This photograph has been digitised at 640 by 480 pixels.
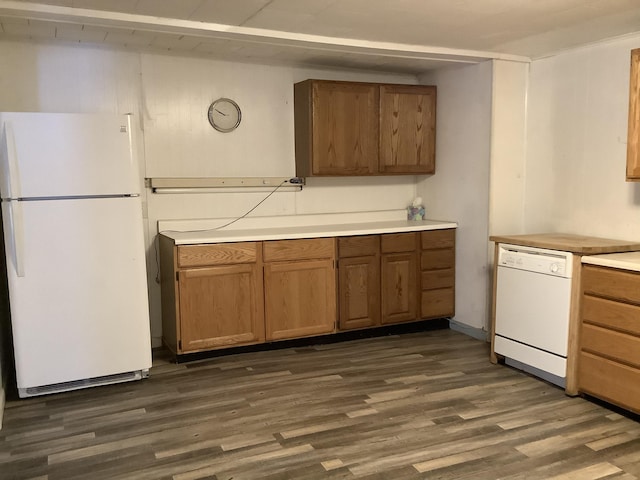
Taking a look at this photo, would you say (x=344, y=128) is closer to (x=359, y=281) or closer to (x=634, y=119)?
(x=359, y=281)

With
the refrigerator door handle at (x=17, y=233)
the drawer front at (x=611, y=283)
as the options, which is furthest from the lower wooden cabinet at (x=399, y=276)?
the refrigerator door handle at (x=17, y=233)

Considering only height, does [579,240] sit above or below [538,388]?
above

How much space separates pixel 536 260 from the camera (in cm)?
343

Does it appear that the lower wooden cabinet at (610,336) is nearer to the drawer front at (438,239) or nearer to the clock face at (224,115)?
the drawer front at (438,239)

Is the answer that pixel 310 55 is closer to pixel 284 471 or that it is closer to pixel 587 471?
pixel 284 471

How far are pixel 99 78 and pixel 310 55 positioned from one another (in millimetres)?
1451

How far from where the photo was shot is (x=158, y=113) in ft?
13.3

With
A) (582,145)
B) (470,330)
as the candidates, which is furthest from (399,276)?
(582,145)

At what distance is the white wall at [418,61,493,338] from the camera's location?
14.2 ft

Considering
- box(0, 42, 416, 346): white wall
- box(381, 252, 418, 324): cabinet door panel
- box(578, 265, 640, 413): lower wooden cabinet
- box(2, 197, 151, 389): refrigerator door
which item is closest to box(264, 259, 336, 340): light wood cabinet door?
box(381, 252, 418, 324): cabinet door panel

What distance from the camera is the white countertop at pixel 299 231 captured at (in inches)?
151

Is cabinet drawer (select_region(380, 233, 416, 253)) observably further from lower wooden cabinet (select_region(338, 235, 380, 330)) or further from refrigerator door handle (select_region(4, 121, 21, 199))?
refrigerator door handle (select_region(4, 121, 21, 199))

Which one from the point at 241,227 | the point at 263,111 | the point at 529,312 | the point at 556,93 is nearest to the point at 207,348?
the point at 241,227

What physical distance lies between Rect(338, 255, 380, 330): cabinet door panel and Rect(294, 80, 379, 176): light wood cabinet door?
0.71 m
